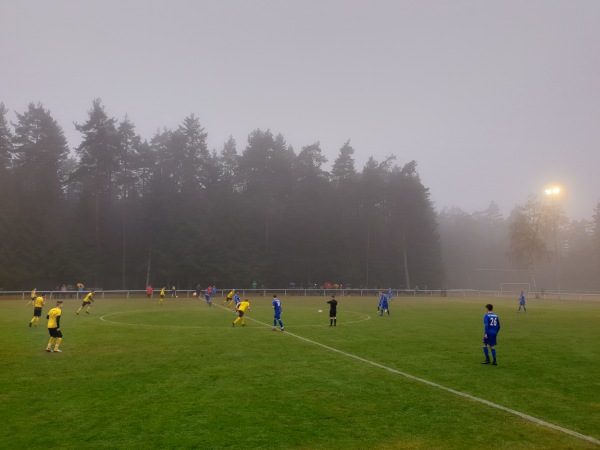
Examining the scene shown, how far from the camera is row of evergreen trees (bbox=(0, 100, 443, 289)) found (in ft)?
219

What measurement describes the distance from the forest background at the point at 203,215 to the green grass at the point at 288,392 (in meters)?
48.9

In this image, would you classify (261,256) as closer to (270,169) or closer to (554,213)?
(270,169)

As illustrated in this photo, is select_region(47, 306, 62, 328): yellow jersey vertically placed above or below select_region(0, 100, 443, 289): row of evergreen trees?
below

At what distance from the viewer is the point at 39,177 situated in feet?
231

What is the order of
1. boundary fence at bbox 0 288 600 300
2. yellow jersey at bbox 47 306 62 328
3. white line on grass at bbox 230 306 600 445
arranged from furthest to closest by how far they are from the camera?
1. boundary fence at bbox 0 288 600 300
2. yellow jersey at bbox 47 306 62 328
3. white line on grass at bbox 230 306 600 445

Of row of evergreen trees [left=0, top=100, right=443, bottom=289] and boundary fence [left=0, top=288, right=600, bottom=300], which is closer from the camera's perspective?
boundary fence [left=0, top=288, right=600, bottom=300]

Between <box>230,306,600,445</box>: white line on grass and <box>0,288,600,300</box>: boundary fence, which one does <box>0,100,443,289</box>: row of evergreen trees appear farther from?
<box>230,306,600,445</box>: white line on grass

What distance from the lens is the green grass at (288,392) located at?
835 cm

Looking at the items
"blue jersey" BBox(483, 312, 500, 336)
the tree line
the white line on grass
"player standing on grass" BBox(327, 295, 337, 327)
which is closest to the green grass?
the white line on grass

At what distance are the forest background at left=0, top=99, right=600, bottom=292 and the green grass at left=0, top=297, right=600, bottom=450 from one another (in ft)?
160

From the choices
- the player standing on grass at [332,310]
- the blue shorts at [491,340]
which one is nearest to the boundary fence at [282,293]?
the player standing on grass at [332,310]

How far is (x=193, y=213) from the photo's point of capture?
75000 mm

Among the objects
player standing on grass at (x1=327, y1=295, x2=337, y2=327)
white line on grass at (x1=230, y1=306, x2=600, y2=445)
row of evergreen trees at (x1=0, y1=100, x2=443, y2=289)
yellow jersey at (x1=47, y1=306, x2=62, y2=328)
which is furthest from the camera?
row of evergreen trees at (x1=0, y1=100, x2=443, y2=289)

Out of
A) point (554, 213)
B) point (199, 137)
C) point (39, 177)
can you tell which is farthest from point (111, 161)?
point (554, 213)
